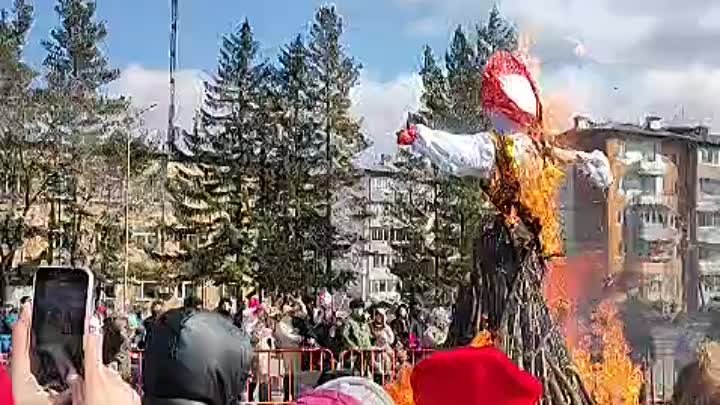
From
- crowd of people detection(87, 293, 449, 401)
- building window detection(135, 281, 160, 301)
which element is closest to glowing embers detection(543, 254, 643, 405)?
crowd of people detection(87, 293, 449, 401)

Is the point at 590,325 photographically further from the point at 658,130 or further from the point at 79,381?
the point at 79,381

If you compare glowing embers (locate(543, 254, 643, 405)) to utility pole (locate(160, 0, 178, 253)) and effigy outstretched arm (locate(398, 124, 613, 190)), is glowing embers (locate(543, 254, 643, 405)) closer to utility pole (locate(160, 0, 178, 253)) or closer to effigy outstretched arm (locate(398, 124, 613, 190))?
effigy outstretched arm (locate(398, 124, 613, 190))

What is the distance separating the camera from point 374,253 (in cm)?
4162

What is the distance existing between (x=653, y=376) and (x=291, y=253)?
31172 millimetres

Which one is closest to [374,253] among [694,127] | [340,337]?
[340,337]

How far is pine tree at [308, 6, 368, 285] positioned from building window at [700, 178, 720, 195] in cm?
2938

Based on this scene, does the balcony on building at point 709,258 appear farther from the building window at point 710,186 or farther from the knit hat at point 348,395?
the knit hat at point 348,395

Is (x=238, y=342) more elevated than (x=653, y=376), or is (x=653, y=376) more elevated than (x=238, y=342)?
(x=238, y=342)

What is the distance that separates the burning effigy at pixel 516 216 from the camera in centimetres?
784

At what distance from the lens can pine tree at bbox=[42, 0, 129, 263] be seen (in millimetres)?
37253

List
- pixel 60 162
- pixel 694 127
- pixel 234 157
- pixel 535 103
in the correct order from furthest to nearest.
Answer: pixel 234 157
pixel 60 162
pixel 694 127
pixel 535 103

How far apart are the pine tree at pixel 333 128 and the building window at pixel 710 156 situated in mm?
28163

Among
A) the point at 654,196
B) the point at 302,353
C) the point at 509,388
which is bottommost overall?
the point at 302,353

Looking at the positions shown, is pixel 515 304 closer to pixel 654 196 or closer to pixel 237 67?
pixel 654 196
